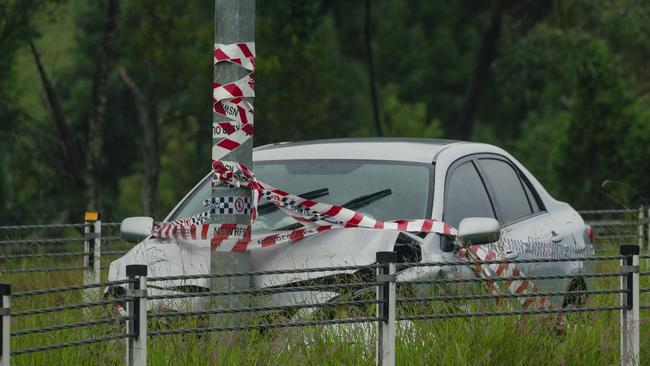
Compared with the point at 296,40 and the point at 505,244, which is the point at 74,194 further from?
the point at 505,244

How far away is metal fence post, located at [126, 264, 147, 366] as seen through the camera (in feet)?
20.4

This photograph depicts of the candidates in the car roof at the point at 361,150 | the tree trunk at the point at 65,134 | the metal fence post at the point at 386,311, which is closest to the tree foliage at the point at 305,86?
the tree trunk at the point at 65,134

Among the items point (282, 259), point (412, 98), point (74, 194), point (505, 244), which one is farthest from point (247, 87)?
point (412, 98)

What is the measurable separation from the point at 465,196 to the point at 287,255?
1.59 meters

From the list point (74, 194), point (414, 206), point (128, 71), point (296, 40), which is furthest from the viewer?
point (128, 71)

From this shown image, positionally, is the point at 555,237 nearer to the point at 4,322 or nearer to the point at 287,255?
the point at 287,255

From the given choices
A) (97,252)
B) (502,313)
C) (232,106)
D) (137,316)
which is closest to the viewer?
(137,316)

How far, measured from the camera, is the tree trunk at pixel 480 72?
3578 centimetres

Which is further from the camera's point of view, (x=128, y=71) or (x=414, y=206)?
(x=128, y=71)

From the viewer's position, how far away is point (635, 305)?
8.06m

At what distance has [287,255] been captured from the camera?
7.84m

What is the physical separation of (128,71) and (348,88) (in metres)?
16.9

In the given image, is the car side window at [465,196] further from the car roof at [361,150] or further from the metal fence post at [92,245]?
the metal fence post at [92,245]

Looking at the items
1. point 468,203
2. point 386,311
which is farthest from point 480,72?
point 386,311
